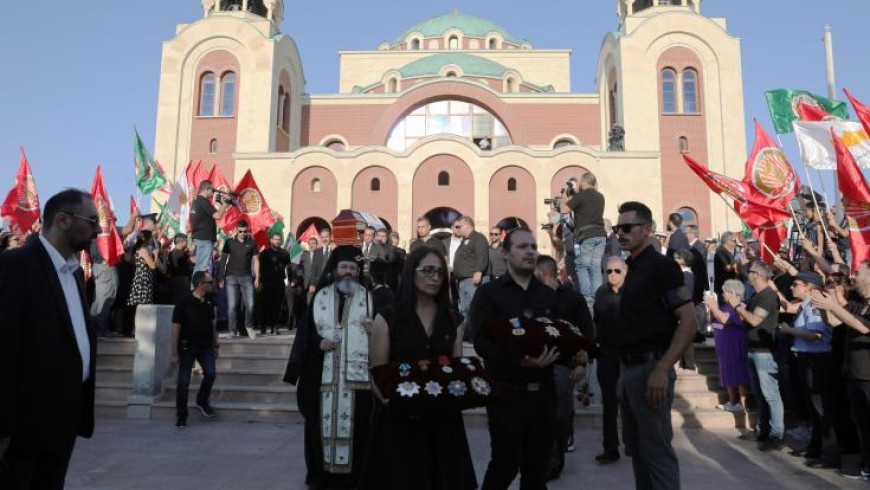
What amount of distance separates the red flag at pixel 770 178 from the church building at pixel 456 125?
1421 cm

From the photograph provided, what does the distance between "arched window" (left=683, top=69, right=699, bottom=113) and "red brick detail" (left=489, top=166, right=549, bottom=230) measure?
10.3 m

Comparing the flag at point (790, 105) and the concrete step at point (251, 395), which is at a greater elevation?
the flag at point (790, 105)

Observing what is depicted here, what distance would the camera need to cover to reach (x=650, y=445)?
145 inches

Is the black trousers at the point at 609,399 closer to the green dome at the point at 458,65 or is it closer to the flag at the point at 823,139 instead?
the flag at the point at 823,139

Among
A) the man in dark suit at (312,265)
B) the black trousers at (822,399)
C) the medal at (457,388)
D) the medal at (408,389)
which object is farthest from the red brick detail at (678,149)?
the medal at (408,389)

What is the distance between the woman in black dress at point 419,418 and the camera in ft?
10.7

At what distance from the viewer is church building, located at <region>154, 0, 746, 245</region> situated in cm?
2717

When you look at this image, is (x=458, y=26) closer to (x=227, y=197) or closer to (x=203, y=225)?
(x=227, y=197)

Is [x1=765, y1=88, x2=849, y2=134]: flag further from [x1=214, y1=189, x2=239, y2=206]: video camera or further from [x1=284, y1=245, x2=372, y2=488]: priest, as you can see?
[x1=214, y1=189, x2=239, y2=206]: video camera

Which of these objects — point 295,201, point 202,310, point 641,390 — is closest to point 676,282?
point 641,390

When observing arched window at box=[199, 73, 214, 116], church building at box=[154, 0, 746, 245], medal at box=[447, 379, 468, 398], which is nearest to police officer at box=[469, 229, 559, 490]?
medal at box=[447, 379, 468, 398]

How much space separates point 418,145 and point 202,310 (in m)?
20.7

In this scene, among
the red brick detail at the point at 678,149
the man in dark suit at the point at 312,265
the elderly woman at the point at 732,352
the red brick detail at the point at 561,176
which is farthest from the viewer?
the red brick detail at the point at 678,149

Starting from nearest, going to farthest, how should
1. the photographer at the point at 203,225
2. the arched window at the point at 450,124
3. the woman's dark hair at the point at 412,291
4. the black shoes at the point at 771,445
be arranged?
1. the woman's dark hair at the point at 412,291
2. the black shoes at the point at 771,445
3. the photographer at the point at 203,225
4. the arched window at the point at 450,124
